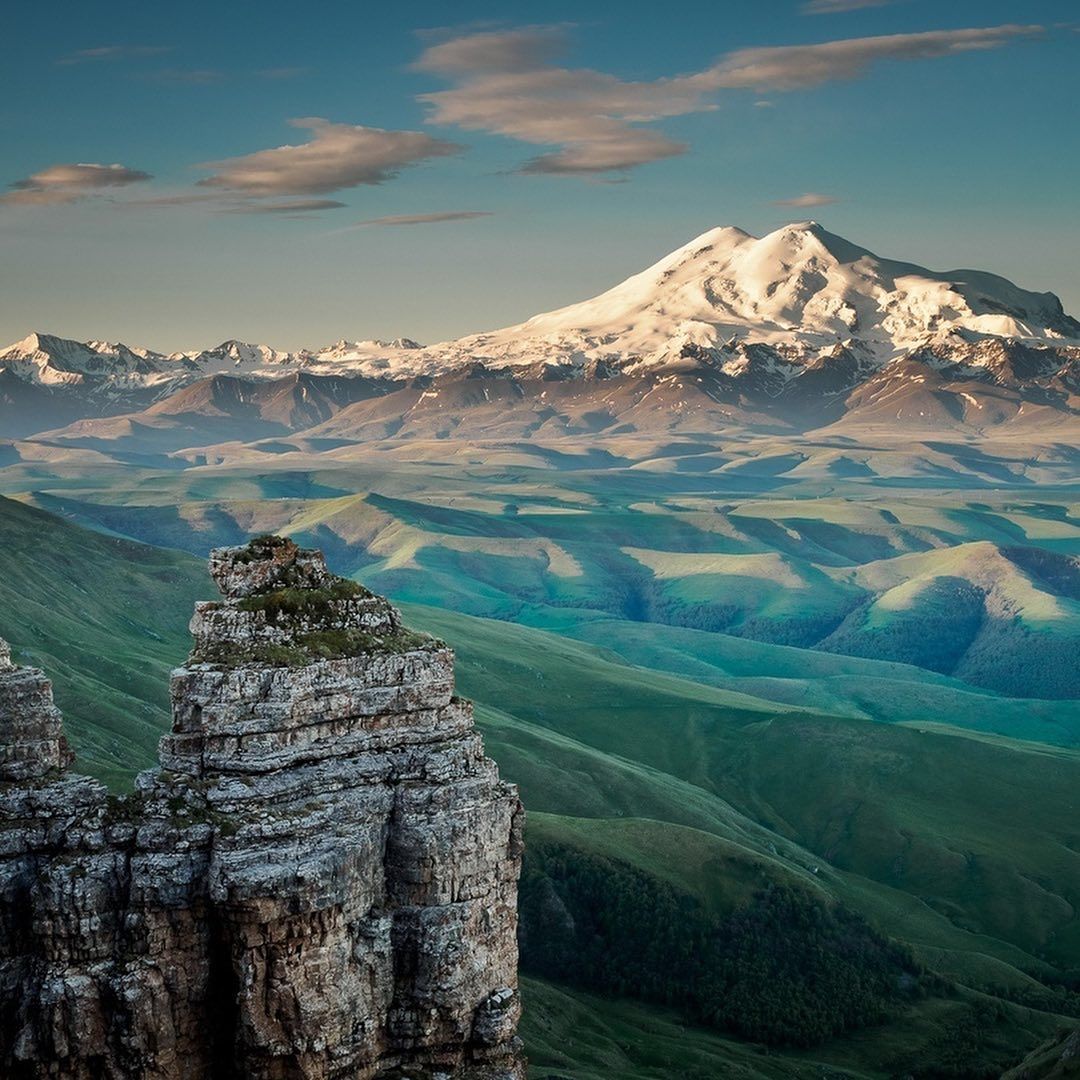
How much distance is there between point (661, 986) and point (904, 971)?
30.8 m

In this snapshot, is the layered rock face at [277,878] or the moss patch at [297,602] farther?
the moss patch at [297,602]

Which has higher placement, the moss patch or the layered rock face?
the moss patch

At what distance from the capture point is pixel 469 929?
156 ft

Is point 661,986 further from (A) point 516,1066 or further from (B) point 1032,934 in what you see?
(A) point 516,1066

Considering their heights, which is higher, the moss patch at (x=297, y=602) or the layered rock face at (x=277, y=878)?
the moss patch at (x=297, y=602)

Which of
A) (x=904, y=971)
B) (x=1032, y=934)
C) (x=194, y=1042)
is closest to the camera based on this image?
(x=194, y=1042)

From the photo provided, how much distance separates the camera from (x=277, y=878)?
4356cm

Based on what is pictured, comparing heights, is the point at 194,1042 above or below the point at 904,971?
above

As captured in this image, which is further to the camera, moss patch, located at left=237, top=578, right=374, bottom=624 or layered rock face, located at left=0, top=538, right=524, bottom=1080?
moss patch, located at left=237, top=578, right=374, bottom=624

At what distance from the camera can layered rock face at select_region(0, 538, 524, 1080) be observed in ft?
143

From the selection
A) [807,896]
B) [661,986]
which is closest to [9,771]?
[661,986]

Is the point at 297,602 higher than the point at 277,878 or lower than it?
higher

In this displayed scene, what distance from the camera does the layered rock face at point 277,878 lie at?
43688 mm

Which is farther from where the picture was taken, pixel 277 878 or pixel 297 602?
pixel 297 602
